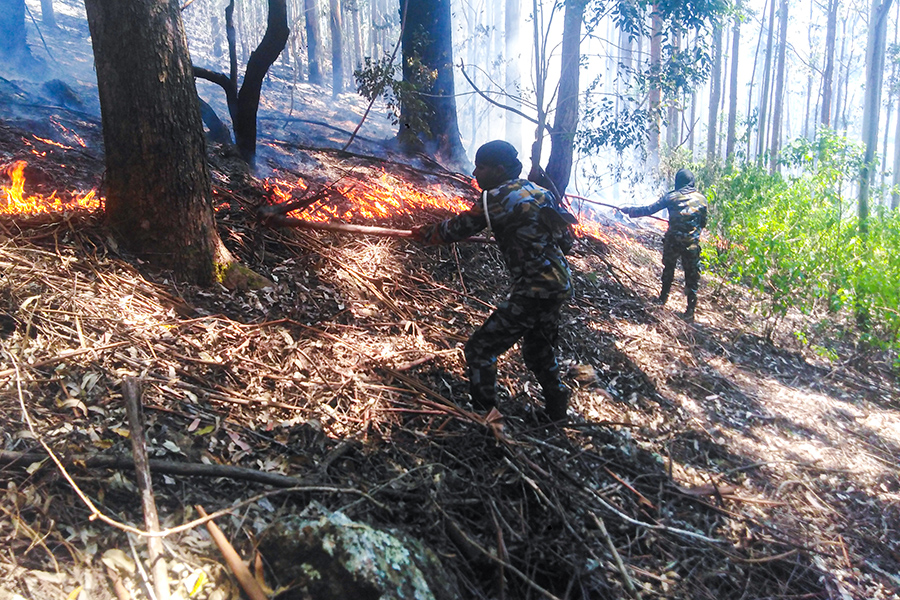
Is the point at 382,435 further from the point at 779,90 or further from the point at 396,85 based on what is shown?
the point at 779,90

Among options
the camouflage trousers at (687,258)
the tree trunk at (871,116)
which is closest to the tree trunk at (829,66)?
the tree trunk at (871,116)

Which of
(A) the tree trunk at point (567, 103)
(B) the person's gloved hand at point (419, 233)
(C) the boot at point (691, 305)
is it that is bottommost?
(C) the boot at point (691, 305)

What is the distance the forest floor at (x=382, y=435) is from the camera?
250 cm

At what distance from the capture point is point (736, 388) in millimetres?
5883

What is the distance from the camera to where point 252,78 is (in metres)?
6.45

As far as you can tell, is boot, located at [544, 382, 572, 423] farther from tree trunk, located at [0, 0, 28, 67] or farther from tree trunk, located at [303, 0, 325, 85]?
tree trunk, located at [303, 0, 325, 85]

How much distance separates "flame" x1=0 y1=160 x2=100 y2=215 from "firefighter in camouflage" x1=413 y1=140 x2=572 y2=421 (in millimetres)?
2904

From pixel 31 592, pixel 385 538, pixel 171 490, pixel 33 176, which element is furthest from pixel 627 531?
pixel 33 176

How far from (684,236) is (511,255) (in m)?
5.06

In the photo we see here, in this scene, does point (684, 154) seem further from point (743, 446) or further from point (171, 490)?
point (171, 490)

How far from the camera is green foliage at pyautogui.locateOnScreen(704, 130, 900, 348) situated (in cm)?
675

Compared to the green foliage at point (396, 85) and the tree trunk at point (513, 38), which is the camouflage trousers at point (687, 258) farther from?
the tree trunk at point (513, 38)

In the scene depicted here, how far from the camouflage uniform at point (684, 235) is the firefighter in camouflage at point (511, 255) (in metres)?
4.40

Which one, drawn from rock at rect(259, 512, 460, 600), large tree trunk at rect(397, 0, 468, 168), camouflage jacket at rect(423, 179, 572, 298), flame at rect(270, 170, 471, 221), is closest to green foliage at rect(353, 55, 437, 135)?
large tree trunk at rect(397, 0, 468, 168)
